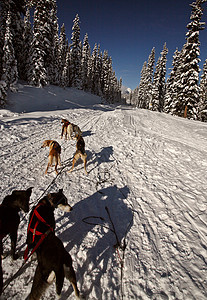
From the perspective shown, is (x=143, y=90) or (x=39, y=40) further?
(x=143, y=90)

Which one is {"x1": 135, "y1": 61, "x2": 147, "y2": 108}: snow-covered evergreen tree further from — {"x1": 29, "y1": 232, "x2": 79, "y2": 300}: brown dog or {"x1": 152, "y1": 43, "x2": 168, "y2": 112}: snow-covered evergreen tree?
{"x1": 29, "y1": 232, "x2": 79, "y2": 300}: brown dog

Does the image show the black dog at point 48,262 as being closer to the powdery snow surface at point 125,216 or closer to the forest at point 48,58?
the powdery snow surface at point 125,216

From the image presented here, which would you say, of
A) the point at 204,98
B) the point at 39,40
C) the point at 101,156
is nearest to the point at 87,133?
the point at 101,156

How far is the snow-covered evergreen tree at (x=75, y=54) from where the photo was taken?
3675 cm

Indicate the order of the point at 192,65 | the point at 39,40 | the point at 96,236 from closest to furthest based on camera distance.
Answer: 1. the point at 96,236
2. the point at 192,65
3. the point at 39,40

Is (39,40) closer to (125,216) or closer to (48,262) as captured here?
(125,216)

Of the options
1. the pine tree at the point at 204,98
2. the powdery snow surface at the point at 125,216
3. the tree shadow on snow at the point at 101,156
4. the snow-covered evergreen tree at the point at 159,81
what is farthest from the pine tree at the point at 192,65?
the tree shadow on snow at the point at 101,156

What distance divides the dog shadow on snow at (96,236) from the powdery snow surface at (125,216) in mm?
14

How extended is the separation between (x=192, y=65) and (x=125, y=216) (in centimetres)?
2317

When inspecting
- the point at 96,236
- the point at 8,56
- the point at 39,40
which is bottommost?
the point at 96,236

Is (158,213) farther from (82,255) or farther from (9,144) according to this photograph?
(9,144)

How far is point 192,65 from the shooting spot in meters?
19.1

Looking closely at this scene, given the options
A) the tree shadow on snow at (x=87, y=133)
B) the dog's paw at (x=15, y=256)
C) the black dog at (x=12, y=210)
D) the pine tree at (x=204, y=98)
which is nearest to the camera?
the black dog at (x=12, y=210)

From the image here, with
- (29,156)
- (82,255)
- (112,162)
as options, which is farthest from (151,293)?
(29,156)
